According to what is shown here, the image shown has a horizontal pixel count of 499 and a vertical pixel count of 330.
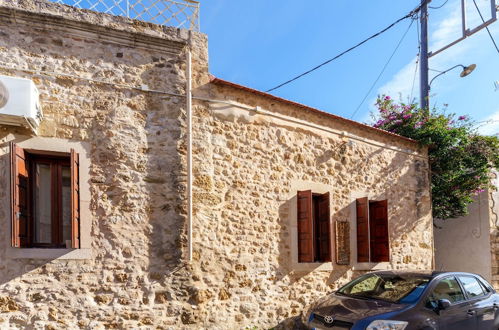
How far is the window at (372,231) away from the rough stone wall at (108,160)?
4.29 metres

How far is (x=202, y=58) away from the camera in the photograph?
7.23 metres

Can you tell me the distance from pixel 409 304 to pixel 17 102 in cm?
575

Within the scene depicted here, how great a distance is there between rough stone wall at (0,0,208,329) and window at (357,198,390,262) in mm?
4294

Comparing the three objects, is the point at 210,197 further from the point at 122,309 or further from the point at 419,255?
the point at 419,255

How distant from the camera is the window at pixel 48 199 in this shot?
5.72 metres

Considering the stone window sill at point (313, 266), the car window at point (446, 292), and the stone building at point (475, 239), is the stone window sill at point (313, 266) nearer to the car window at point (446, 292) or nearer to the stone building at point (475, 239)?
the car window at point (446, 292)

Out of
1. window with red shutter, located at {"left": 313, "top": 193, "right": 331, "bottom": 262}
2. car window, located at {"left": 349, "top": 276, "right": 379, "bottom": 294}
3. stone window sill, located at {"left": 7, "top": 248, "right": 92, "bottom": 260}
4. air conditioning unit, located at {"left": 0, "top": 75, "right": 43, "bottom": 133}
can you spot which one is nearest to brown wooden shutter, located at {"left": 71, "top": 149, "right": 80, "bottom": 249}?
stone window sill, located at {"left": 7, "top": 248, "right": 92, "bottom": 260}

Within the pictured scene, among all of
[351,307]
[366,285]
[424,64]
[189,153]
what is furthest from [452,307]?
[424,64]

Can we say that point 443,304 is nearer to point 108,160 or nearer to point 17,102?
point 108,160

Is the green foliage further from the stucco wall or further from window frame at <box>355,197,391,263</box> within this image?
window frame at <box>355,197,391,263</box>

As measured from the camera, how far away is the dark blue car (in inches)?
204

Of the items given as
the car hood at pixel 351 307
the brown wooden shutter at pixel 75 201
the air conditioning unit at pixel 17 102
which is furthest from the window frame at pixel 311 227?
the air conditioning unit at pixel 17 102

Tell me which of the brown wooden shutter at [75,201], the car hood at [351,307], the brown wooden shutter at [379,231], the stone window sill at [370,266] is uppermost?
the brown wooden shutter at [75,201]

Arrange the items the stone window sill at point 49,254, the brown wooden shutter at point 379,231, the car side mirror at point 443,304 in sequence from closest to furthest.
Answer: the car side mirror at point 443,304, the stone window sill at point 49,254, the brown wooden shutter at point 379,231
